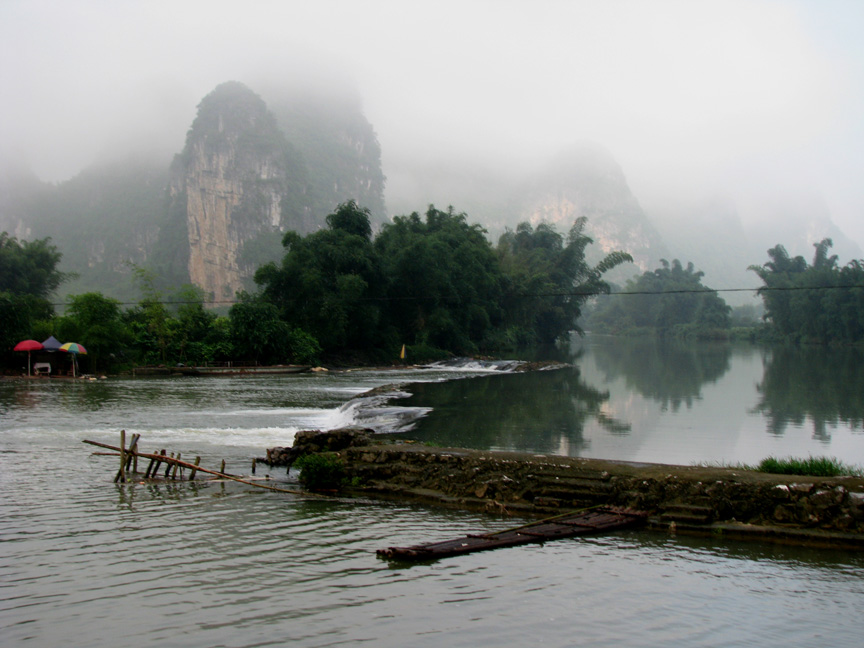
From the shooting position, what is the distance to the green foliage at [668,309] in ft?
262

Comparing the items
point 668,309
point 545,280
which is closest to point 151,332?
point 545,280

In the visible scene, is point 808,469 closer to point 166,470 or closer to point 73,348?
point 166,470

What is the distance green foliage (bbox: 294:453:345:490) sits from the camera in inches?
375

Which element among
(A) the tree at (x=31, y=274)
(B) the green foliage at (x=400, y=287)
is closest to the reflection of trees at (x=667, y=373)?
(B) the green foliage at (x=400, y=287)

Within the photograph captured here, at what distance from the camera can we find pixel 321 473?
9539 mm

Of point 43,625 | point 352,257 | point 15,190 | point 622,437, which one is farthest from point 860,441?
point 15,190

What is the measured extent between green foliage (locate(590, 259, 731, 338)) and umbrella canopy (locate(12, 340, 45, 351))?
58.8 m

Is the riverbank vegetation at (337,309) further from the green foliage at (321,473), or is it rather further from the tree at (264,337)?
the green foliage at (321,473)

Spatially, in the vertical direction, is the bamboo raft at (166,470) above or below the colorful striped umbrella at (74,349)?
below

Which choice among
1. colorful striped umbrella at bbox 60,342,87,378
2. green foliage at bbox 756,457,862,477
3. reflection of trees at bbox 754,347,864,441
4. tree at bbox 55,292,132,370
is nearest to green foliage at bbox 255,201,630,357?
tree at bbox 55,292,132,370

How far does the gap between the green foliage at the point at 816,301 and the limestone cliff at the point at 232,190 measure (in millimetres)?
68496

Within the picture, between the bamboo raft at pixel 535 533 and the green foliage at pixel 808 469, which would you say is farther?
the green foliage at pixel 808 469

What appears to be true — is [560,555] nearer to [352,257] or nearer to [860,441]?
[860,441]

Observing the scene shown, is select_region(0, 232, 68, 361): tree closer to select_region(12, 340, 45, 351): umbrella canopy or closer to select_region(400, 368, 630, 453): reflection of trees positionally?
select_region(12, 340, 45, 351): umbrella canopy
